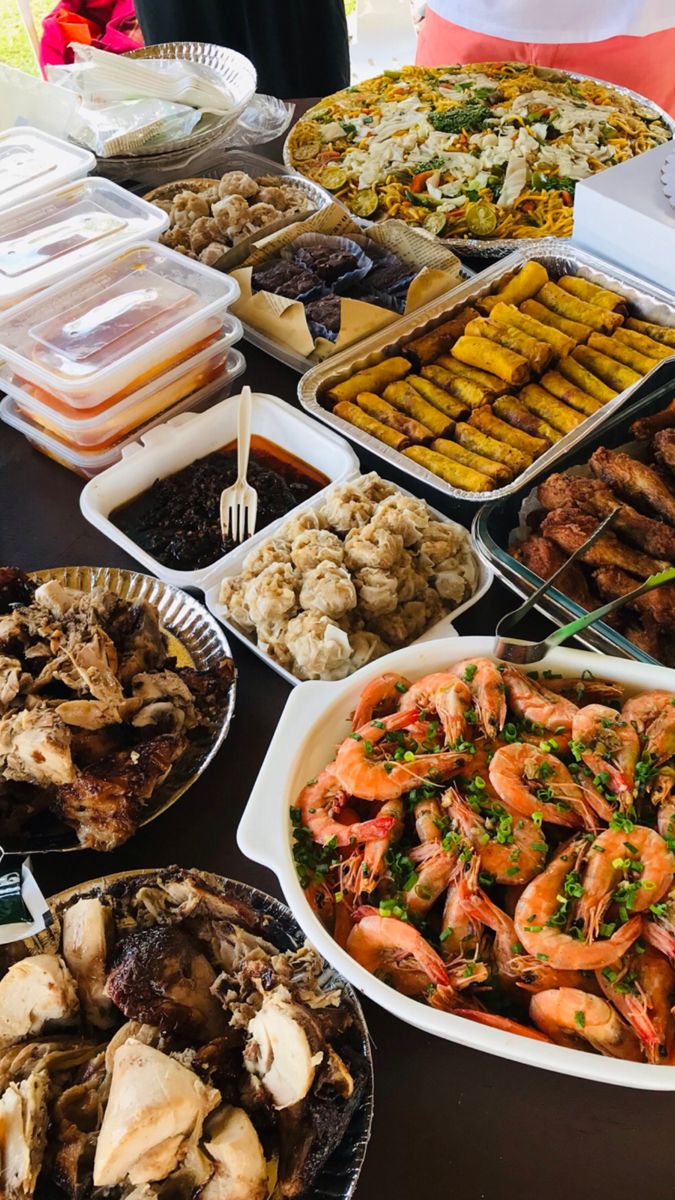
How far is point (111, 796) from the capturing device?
4.55ft

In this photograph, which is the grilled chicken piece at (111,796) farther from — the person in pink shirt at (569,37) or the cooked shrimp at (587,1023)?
the person in pink shirt at (569,37)

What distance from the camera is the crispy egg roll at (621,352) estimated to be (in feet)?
7.55

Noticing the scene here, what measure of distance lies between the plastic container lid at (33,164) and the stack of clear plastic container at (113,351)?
43 cm

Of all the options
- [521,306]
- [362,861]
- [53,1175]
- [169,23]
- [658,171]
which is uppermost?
[169,23]

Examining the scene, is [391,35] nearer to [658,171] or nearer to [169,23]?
[169,23]

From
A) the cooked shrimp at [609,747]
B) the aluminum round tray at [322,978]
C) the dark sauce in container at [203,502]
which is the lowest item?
the aluminum round tray at [322,978]

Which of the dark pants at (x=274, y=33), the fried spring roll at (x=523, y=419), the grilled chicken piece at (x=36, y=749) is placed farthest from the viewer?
the dark pants at (x=274, y=33)

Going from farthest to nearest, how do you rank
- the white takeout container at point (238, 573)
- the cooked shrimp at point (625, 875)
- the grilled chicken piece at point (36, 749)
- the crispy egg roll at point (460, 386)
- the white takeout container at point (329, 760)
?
the crispy egg roll at point (460, 386) → the white takeout container at point (238, 573) → the grilled chicken piece at point (36, 749) → the cooked shrimp at point (625, 875) → the white takeout container at point (329, 760)

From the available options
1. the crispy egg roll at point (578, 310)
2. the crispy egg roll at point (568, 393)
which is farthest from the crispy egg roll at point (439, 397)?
the crispy egg roll at point (578, 310)

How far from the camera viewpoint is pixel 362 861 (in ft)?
4.08

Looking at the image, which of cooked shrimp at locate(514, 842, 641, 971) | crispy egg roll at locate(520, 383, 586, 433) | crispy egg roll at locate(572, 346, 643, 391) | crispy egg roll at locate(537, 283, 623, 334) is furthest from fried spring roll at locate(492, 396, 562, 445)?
cooked shrimp at locate(514, 842, 641, 971)

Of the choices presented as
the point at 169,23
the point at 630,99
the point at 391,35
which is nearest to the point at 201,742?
the point at 630,99

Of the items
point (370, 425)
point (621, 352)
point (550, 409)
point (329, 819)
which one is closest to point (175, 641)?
point (329, 819)

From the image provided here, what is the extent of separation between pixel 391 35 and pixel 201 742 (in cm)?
639
